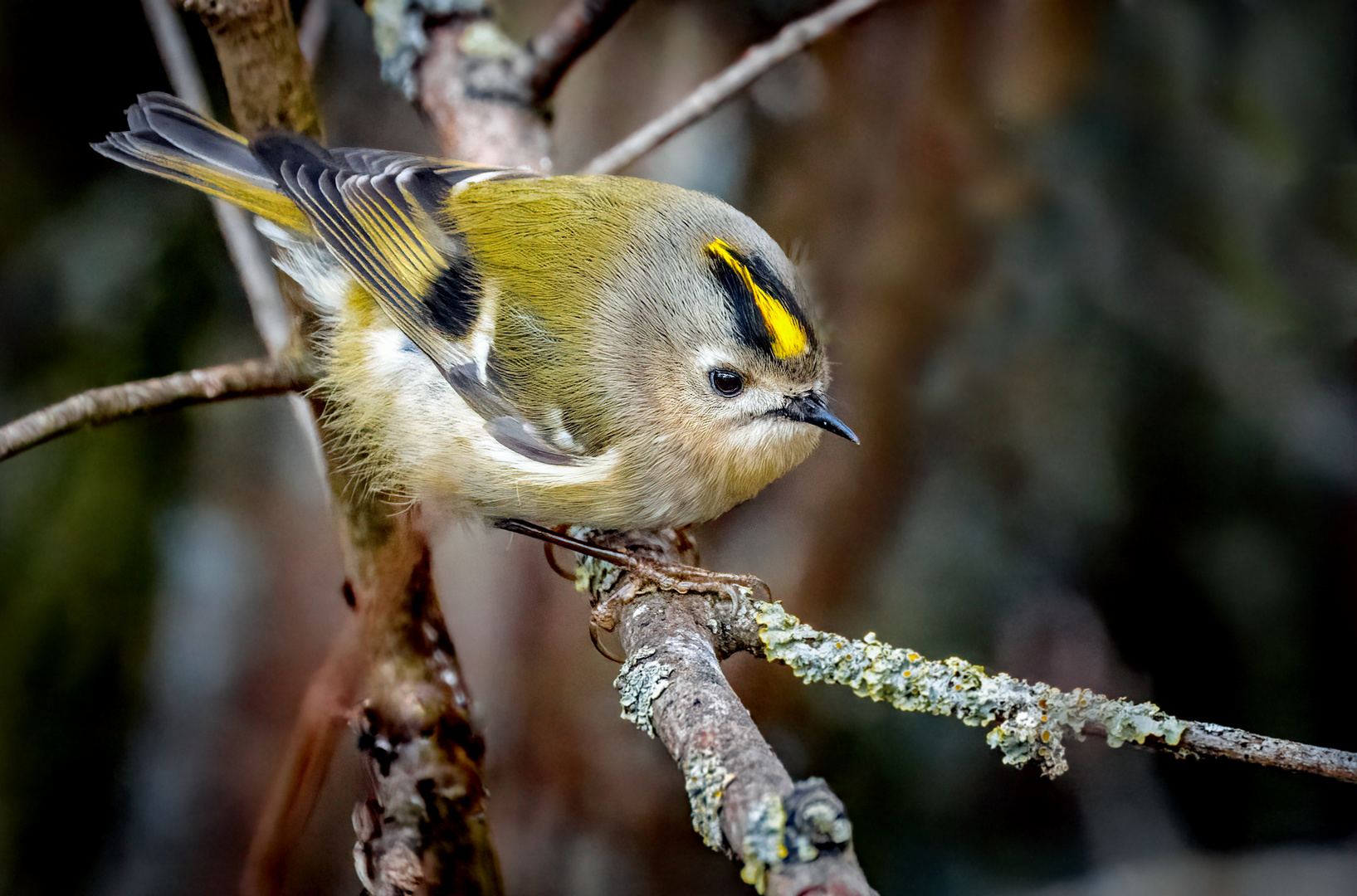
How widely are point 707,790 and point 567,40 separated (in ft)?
3.92

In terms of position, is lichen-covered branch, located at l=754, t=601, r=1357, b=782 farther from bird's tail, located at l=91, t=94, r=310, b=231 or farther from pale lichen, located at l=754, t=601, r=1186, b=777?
bird's tail, located at l=91, t=94, r=310, b=231

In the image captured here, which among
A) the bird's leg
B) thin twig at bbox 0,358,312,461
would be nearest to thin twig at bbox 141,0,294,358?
thin twig at bbox 0,358,312,461

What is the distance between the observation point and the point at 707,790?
0.63m

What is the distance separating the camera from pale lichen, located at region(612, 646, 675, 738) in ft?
2.67

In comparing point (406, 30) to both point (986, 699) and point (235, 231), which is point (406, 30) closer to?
point (235, 231)

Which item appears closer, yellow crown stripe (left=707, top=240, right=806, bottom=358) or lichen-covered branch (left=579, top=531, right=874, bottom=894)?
lichen-covered branch (left=579, top=531, right=874, bottom=894)

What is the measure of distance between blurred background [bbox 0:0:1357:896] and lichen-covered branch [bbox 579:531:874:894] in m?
0.47

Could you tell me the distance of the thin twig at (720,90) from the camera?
135cm

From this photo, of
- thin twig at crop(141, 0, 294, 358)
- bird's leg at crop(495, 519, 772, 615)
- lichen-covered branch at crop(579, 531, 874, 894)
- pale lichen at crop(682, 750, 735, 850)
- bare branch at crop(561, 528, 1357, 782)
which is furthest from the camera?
thin twig at crop(141, 0, 294, 358)

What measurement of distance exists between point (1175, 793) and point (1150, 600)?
0.89 ft

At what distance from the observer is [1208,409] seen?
141cm

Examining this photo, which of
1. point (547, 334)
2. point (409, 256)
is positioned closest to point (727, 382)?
point (547, 334)

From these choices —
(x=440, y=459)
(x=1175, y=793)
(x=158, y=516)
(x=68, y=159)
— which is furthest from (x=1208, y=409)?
(x=68, y=159)

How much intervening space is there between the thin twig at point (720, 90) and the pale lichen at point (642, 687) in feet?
2.64
